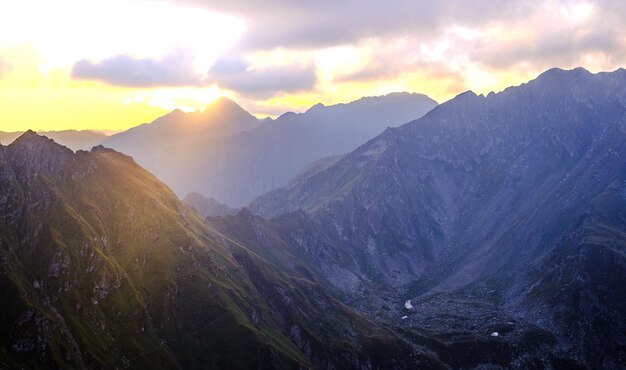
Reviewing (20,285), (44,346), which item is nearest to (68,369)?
(44,346)

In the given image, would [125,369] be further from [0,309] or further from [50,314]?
[0,309]

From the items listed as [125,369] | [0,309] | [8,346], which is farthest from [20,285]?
[125,369]

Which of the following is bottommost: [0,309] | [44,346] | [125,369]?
[125,369]

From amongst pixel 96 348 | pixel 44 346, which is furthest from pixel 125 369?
pixel 44 346

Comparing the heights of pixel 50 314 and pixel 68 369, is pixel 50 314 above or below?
above

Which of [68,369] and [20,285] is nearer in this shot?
[68,369]

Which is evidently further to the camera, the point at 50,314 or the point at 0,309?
the point at 50,314

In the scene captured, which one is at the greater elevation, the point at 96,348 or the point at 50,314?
the point at 50,314

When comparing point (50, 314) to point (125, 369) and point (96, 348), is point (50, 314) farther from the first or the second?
point (125, 369)
